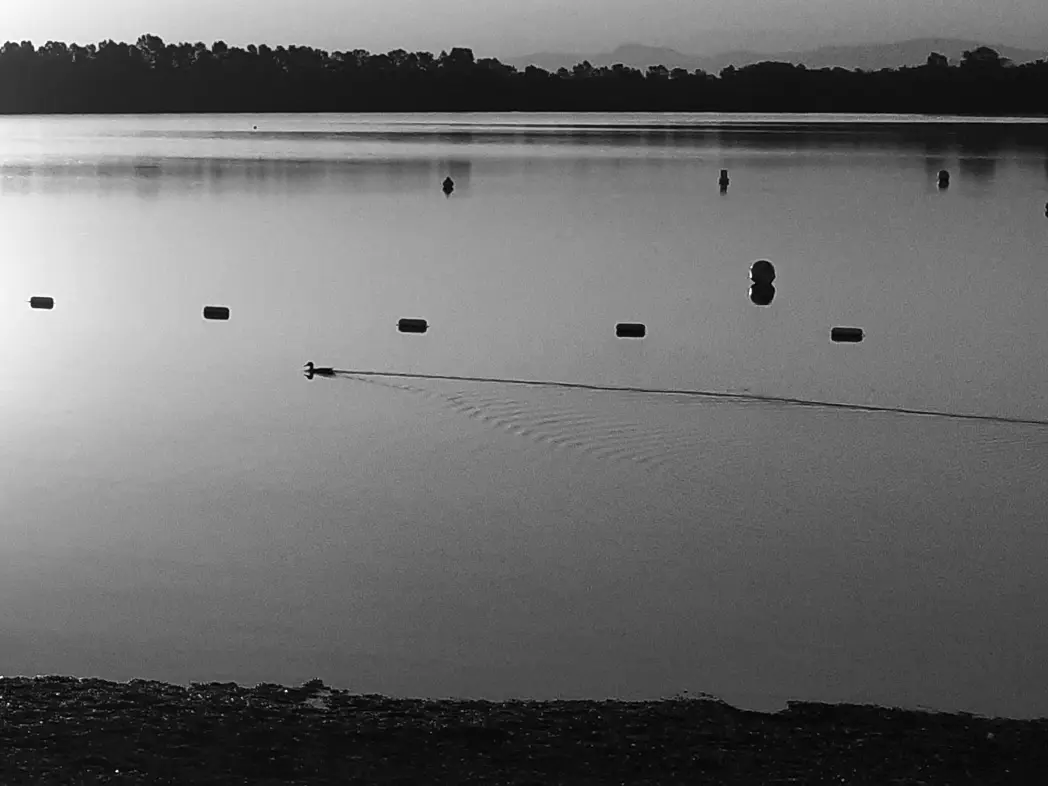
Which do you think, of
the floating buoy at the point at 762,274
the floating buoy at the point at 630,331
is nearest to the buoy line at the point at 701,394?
the floating buoy at the point at 630,331

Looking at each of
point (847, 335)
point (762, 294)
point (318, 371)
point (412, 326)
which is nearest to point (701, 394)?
point (847, 335)

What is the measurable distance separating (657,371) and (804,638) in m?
6.77

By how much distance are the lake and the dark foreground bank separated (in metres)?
0.80

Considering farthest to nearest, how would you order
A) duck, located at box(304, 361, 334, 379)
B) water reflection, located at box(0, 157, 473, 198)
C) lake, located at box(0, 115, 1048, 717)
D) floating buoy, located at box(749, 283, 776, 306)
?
1. water reflection, located at box(0, 157, 473, 198)
2. floating buoy, located at box(749, 283, 776, 306)
3. duck, located at box(304, 361, 334, 379)
4. lake, located at box(0, 115, 1048, 717)

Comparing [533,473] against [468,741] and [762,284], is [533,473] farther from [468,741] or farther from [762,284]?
[762,284]

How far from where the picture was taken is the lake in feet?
21.8

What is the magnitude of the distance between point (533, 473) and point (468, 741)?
16.5 ft

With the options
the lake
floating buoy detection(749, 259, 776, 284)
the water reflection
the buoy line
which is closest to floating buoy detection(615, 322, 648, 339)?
the lake

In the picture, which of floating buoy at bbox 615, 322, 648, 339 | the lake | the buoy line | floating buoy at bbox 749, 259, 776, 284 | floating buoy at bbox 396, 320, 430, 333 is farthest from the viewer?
floating buoy at bbox 749, 259, 776, 284

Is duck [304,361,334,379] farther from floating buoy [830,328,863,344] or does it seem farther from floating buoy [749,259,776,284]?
floating buoy [749,259,776,284]

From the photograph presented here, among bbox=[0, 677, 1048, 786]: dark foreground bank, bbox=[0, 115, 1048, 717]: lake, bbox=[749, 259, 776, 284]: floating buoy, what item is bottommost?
bbox=[0, 115, 1048, 717]: lake

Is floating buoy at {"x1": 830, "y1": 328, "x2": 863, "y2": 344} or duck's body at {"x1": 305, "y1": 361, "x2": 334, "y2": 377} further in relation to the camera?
floating buoy at {"x1": 830, "y1": 328, "x2": 863, "y2": 344}

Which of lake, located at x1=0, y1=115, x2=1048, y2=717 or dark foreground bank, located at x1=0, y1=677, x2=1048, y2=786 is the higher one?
dark foreground bank, located at x1=0, y1=677, x2=1048, y2=786

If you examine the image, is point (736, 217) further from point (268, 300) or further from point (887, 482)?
point (887, 482)
